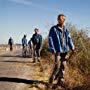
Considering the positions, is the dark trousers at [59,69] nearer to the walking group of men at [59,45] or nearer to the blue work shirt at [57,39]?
the walking group of men at [59,45]

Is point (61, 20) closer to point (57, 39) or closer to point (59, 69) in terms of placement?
point (57, 39)

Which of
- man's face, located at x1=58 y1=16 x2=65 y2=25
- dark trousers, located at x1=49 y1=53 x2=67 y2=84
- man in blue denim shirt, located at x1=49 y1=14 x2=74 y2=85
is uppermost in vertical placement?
man's face, located at x1=58 y1=16 x2=65 y2=25

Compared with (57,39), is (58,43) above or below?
below

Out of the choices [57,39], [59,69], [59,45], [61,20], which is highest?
[61,20]

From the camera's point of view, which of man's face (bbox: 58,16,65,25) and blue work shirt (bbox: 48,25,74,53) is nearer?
man's face (bbox: 58,16,65,25)

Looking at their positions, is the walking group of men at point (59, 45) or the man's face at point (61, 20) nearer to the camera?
the man's face at point (61, 20)

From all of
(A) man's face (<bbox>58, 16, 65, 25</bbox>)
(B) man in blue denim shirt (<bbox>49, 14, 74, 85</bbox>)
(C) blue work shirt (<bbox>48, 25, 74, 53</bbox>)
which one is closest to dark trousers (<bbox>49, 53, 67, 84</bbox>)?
(B) man in blue denim shirt (<bbox>49, 14, 74, 85</bbox>)

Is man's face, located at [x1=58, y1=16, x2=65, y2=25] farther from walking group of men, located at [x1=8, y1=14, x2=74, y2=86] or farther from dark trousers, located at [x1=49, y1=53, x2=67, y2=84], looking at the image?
dark trousers, located at [x1=49, y1=53, x2=67, y2=84]

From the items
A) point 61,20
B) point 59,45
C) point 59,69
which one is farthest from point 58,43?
point 59,69

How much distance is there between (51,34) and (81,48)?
9.50m

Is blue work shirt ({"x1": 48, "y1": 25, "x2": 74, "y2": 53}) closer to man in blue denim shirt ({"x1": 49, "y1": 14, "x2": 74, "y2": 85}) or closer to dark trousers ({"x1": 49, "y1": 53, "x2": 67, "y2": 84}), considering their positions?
man in blue denim shirt ({"x1": 49, "y1": 14, "x2": 74, "y2": 85})

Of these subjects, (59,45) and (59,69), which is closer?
(59,45)

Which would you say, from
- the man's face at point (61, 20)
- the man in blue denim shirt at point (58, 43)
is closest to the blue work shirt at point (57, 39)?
the man in blue denim shirt at point (58, 43)

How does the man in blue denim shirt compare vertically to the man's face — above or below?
below
